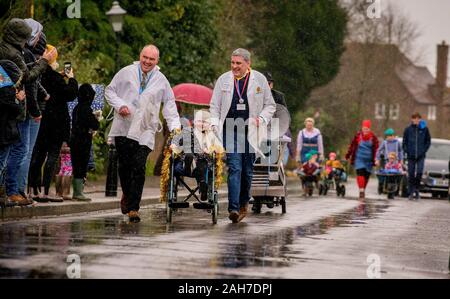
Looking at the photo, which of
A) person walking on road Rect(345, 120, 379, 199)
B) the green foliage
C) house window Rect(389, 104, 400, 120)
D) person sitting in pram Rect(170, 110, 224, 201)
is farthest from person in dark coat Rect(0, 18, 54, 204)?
house window Rect(389, 104, 400, 120)

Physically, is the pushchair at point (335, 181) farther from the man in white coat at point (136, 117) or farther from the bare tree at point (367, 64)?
the bare tree at point (367, 64)

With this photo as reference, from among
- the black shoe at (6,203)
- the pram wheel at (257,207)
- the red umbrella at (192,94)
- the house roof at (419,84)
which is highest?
the house roof at (419,84)

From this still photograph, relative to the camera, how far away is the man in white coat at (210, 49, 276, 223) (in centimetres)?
1515

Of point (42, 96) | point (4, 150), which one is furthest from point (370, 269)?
point (42, 96)

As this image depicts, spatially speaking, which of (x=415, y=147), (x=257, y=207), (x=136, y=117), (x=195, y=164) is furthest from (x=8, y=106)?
(x=415, y=147)

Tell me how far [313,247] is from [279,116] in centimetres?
623

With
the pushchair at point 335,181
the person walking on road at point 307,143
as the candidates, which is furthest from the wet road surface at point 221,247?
the pushchair at point 335,181

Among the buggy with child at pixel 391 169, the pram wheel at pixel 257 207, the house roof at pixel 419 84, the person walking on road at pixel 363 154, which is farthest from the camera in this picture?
the house roof at pixel 419 84

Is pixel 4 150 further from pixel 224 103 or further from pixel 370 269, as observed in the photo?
pixel 370 269

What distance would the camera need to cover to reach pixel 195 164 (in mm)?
15219

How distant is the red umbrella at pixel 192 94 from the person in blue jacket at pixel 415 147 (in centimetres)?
579

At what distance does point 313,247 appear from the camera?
11.8m

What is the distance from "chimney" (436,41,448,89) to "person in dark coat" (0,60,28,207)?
3533 inches

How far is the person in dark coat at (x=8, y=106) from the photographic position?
13148mm
